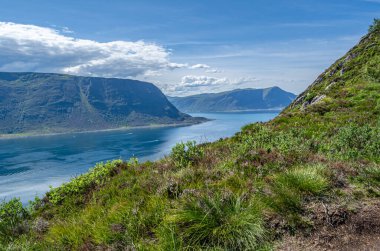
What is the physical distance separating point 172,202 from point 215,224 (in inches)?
52.8

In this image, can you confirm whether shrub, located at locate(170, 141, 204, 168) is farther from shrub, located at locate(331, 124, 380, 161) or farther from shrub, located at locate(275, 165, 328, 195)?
shrub, located at locate(331, 124, 380, 161)

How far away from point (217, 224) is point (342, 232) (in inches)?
96.8

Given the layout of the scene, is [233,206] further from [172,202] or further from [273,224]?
[172,202]

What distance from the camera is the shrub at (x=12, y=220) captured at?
332 inches

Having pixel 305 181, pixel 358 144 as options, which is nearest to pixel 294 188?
pixel 305 181

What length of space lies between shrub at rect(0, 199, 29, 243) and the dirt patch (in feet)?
23.1

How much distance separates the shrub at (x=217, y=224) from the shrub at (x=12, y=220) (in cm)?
518

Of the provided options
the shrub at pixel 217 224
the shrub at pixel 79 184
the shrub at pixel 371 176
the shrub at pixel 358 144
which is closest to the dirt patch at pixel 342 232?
the shrub at pixel 217 224

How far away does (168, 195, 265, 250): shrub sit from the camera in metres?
5.45

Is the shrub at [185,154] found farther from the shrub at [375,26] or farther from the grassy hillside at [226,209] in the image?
the shrub at [375,26]

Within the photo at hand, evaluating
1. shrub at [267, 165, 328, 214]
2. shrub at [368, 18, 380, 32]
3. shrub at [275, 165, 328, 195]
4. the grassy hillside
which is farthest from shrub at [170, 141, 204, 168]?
shrub at [368, 18, 380, 32]

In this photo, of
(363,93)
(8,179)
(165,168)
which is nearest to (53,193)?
(165,168)

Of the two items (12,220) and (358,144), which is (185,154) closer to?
(12,220)

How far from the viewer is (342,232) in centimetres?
598
